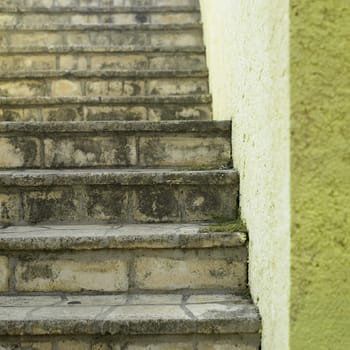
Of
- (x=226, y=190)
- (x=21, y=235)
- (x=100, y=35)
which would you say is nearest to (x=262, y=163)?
(x=226, y=190)

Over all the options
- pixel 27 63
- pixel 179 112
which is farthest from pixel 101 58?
pixel 179 112

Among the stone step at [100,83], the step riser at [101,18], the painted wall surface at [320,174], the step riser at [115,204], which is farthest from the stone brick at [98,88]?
the painted wall surface at [320,174]

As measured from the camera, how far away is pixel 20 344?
52.5 inches

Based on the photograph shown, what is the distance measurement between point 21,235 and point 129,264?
16.9 inches

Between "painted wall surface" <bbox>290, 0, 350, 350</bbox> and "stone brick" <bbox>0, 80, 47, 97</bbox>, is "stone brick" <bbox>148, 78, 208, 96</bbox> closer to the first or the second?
"stone brick" <bbox>0, 80, 47, 97</bbox>

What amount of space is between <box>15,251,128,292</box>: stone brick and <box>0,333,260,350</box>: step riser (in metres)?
0.24

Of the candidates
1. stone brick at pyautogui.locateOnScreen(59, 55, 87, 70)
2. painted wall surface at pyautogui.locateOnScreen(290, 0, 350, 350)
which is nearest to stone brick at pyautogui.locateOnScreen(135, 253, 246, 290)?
painted wall surface at pyautogui.locateOnScreen(290, 0, 350, 350)

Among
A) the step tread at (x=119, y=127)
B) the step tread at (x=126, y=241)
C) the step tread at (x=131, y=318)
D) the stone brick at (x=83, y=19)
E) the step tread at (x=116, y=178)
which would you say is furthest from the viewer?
the stone brick at (x=83, y=19)

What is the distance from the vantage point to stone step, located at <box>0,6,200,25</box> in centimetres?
360

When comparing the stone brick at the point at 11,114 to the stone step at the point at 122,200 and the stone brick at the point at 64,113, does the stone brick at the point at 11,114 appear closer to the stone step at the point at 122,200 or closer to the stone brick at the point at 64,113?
the stone brick at the point at 64,113

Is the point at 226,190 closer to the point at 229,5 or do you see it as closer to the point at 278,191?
the point at 278,191

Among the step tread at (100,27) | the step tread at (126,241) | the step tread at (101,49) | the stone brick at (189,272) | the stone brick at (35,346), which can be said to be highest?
the step tread at (100,27)

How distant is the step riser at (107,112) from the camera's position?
2523 millimetres

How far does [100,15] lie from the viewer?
3705 millimetres
